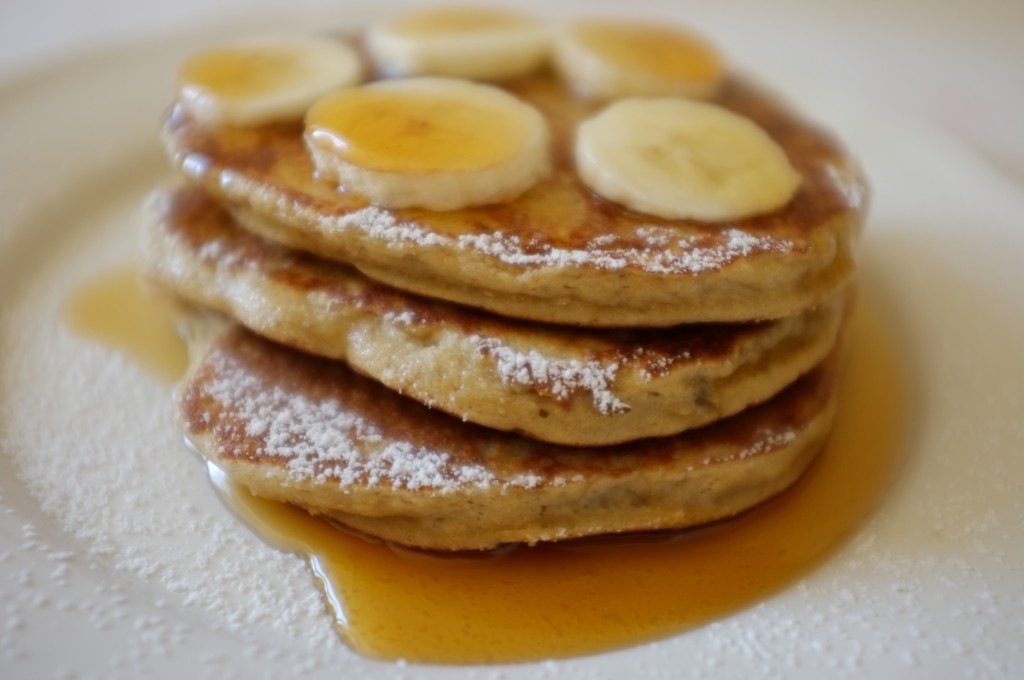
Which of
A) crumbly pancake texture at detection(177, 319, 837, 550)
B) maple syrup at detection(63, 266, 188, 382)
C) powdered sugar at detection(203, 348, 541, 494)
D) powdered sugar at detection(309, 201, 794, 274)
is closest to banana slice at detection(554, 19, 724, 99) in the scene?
powdered sugar at detection(309, 201, 794, 274)

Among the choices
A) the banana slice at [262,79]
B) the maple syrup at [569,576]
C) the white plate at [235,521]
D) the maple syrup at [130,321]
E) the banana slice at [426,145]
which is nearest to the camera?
the white plate at [235,521]

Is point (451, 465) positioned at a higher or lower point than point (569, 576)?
higher

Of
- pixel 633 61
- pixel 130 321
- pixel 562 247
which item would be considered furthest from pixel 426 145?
pixel 130 321

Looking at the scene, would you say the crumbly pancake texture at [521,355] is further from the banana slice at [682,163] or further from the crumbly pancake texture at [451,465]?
the banana slice at [682,163]

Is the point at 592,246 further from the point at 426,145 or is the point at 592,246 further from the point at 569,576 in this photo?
the point at 569,576

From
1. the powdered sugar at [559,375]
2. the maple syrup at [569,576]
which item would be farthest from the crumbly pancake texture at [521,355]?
the maple syrup at [569,576]

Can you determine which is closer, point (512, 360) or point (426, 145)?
point (512, 360)

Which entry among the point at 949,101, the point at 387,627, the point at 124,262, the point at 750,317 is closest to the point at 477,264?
the point at 750,317

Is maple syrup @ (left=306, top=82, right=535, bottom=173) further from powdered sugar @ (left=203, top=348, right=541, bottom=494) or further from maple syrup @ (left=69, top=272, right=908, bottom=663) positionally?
maple syrup @ (left=69, top=272, right=908, bottom=663)

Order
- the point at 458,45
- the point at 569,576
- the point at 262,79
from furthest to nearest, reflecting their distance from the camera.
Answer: the point at 458,45, the point at 262,79, the point at 569,576
